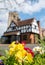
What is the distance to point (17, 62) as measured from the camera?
1.99m

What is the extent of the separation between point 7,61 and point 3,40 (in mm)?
45216

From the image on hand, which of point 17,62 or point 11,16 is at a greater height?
point 11,16

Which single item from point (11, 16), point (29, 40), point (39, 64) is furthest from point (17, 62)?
point (11, 16)

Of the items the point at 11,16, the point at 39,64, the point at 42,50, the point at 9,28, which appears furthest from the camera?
the point at 11,16

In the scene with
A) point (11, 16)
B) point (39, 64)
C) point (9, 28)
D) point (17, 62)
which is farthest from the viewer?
point (11, 16)

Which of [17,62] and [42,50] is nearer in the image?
[17,62]

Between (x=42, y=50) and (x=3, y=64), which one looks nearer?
(x=3, y=64)

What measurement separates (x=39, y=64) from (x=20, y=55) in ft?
0.77

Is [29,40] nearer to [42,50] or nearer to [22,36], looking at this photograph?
[22,36]

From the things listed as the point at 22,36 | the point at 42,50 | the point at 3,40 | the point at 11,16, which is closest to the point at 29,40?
the point at 22,36

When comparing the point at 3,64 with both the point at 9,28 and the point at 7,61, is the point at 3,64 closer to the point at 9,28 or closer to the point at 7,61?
the point at 7,61

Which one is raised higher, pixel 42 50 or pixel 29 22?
pixel 29 22

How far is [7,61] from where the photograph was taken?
199 cm

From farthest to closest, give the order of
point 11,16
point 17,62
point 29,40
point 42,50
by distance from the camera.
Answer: point 11,16, point 29,40, point 42,50, point 17,62
